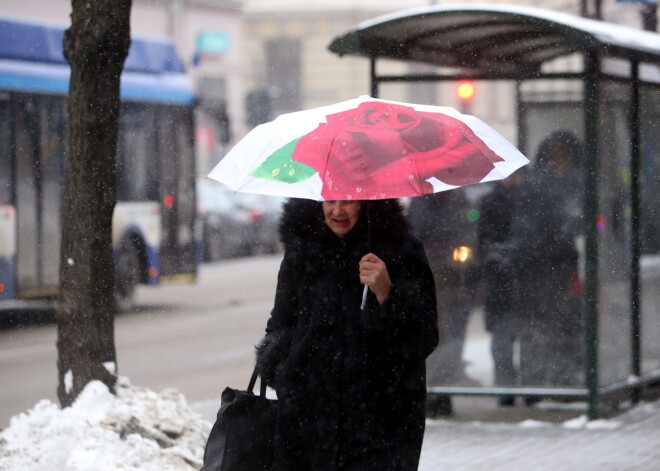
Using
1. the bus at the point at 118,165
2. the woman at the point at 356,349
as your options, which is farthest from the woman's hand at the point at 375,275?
the bus at the point at 118,165

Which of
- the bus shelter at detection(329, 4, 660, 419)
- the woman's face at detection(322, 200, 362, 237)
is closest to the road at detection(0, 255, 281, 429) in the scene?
the bus shelter at detection(329, 4, 660, 419)

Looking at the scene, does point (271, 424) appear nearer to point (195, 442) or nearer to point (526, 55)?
point (195, 442)

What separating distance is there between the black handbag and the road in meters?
4.46

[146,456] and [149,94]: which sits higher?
[149,94]

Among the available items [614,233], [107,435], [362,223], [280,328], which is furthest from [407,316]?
[614,233]

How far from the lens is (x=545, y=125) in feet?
26.8

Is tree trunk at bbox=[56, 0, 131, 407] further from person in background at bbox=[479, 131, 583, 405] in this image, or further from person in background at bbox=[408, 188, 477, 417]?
person in background at bbox=[479, 131, 583, 405]

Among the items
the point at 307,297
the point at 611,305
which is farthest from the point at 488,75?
the point at 307,297

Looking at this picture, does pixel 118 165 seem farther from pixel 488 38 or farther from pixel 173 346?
pixel 488 38

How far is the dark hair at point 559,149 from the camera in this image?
7895mm

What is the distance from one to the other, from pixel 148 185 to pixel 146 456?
34.6ft

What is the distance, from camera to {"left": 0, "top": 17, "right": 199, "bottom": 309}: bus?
13734mm

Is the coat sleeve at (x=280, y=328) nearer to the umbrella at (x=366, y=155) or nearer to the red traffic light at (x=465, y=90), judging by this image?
the umbrella at (x=366, y=155)

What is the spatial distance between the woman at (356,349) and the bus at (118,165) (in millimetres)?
10105
